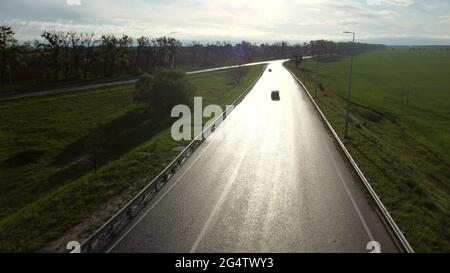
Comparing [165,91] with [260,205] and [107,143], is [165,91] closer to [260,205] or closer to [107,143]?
[107,143]

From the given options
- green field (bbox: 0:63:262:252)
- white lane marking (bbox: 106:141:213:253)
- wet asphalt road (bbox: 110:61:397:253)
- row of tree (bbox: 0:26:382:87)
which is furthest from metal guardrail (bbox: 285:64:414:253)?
row of tree (bbox: 0:26:382:87)

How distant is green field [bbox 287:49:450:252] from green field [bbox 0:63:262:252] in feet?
40.0

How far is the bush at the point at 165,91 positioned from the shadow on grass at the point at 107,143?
1786mm

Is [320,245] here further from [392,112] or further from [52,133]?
[392,112]

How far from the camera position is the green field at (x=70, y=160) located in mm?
15906

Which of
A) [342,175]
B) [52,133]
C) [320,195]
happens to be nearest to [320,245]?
[320,195]

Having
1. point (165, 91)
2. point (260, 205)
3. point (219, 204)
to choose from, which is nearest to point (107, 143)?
point (165, 91)

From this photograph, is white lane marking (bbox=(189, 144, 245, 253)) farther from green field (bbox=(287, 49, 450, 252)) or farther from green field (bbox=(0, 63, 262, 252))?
green field (bbox=(287, 49, 450, 252))

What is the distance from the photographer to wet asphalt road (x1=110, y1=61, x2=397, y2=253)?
13.9 metres

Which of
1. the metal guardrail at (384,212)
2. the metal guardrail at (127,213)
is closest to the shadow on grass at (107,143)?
the metal guardrail at (127,213)

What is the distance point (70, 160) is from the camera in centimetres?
3478

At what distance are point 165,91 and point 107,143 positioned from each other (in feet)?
46.0

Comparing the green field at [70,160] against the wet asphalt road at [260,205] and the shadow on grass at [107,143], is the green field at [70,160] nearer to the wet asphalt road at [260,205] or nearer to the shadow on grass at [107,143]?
the shadow on grass at [107,143]
